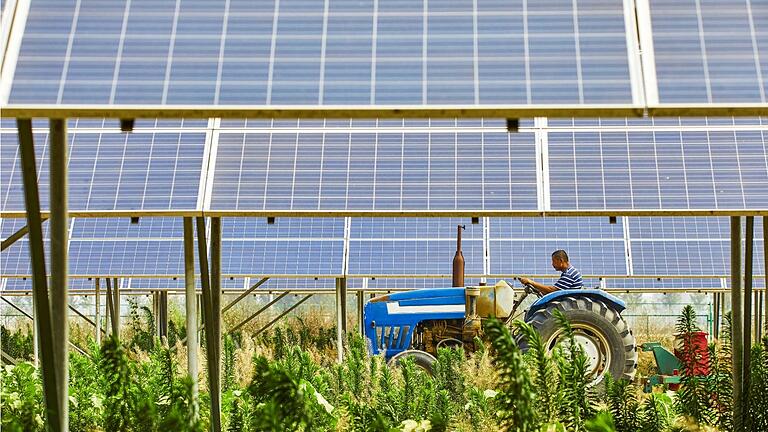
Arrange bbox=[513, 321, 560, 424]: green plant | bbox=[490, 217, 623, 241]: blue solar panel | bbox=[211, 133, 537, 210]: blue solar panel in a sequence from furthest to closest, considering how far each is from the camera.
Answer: bbox=[490, 217, 623, 241]: blue solar panel < bbox=[211, 133, 537, 210]: blue solar panel < bbox=[513, 321, 560, 424]: green plant

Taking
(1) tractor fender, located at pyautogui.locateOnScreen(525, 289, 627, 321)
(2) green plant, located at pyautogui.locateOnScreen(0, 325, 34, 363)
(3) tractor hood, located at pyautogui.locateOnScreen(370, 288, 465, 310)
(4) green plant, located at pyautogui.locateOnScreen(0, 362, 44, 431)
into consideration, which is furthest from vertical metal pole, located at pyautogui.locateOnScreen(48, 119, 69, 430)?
(2) green plant, located at pyautogui.locateOnScreen(0, 325, 34, 363)

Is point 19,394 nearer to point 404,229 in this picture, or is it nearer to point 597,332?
point 597,332

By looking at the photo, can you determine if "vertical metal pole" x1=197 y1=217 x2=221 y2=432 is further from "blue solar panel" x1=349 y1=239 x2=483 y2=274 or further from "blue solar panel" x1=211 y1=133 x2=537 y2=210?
"blue solar panel" x1=349 y1=239 x2=483 y2=274

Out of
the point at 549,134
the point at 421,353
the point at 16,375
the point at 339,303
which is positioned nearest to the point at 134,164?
the point at 16,375

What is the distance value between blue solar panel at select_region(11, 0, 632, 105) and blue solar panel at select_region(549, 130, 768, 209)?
400cm

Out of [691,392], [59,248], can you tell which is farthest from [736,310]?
[59,248]

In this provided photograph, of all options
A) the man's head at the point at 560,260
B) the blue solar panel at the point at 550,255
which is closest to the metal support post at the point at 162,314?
the blue solar panel at the point at 550,255

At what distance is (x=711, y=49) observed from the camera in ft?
19.5

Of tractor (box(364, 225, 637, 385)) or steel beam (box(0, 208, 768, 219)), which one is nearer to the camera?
steel beam (box(0, 208, 768, 219))

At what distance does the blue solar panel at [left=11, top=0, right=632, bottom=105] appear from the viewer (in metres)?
5.61

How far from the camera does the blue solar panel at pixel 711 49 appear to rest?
18.1ft

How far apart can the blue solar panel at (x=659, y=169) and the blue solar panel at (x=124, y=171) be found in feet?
11.3

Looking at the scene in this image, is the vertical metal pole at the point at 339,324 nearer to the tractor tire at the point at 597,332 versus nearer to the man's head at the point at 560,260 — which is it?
the tractor tire at the point at 597,332

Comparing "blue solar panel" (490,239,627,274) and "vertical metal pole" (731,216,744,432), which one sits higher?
"blue solar panel" (490,239,627,274)
